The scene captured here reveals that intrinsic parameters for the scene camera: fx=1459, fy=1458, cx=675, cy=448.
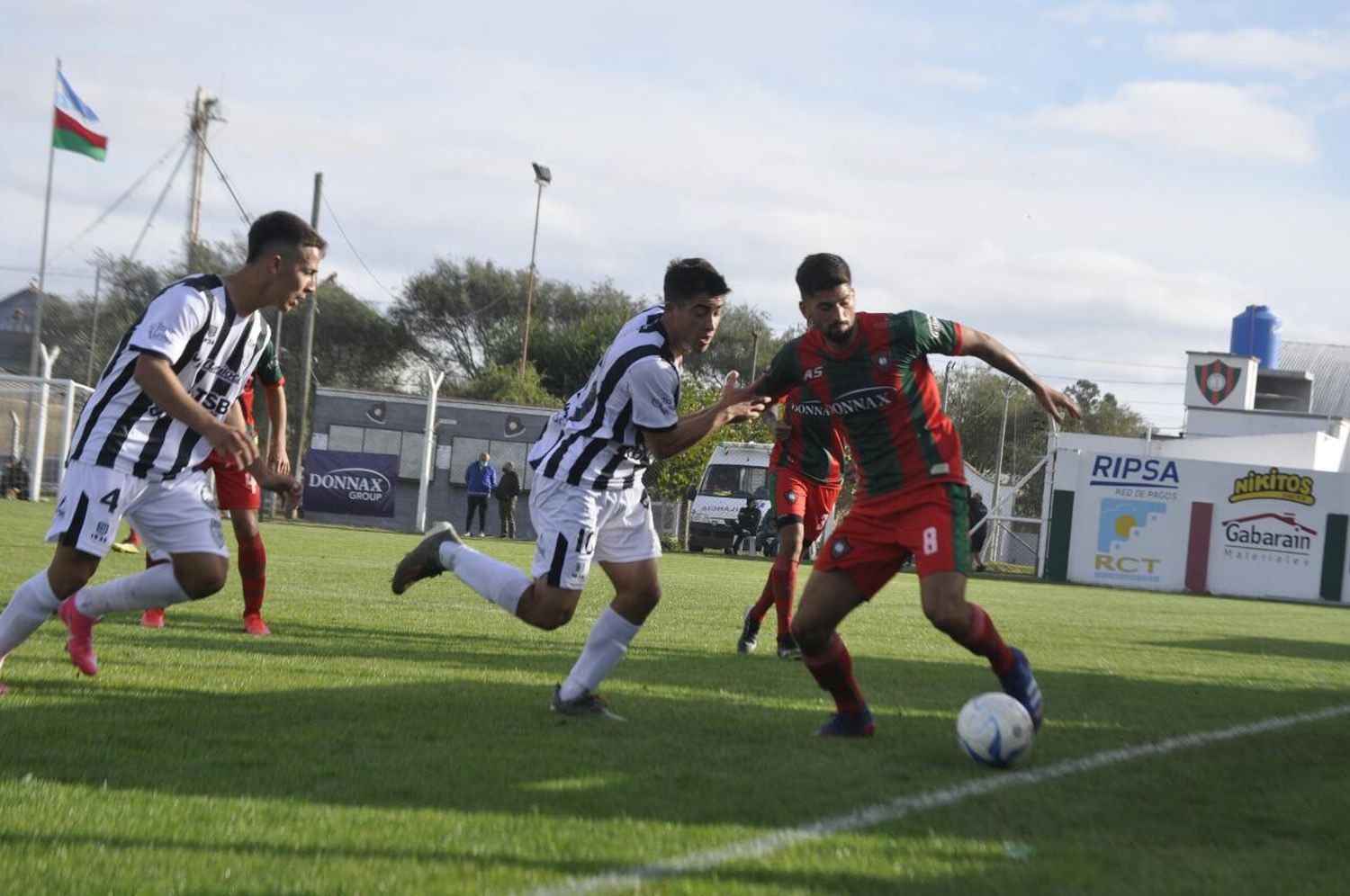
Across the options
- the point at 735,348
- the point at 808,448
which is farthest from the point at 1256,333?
the point at 808,448

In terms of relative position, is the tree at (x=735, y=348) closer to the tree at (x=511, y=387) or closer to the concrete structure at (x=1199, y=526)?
the tree at (x=511, y=387)

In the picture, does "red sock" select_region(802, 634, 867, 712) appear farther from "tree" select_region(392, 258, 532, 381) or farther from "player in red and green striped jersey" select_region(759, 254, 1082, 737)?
"tree" select_region(392, 258, 532, 381)

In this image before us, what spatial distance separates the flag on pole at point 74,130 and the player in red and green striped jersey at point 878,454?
117 ft

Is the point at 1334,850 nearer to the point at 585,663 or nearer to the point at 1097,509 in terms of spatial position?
the point at 585,663

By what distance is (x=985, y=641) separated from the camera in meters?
5.69

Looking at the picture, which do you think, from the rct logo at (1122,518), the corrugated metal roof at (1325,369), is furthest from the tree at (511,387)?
the corrugated metal roof at (1325,369)

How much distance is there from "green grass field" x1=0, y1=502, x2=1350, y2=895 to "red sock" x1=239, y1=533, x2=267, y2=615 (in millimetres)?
274

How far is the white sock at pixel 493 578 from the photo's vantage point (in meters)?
6.18

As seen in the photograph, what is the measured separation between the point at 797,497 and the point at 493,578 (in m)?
3.77

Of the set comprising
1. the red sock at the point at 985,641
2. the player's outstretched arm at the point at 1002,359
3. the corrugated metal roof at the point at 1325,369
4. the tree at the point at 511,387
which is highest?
the corrugated metal roof at the point at 1325,369

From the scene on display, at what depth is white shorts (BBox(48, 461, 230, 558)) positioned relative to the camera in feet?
18.4

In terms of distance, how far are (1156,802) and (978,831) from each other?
0.89 meters

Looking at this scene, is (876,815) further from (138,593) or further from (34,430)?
(34,430)

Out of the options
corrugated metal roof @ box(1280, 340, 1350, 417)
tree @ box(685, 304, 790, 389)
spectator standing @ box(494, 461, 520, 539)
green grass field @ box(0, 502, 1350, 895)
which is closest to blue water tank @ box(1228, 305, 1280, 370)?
corrugated metal roof @ box(1280, 340, 1350, 417)
